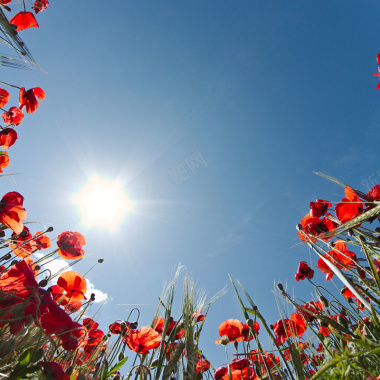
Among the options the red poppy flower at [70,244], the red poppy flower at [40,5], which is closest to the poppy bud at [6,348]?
the red poppy flower at [70,244]

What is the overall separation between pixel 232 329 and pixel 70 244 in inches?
59.1

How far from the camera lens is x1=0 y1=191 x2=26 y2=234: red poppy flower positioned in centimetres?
141

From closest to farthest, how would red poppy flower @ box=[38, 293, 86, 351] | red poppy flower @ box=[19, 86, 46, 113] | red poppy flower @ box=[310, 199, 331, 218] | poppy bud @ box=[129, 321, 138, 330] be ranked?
red poppy flower @ box=[38, 293, 86, 351] < poppy bud @ box=[129, 321, 138, 330] < red poppy flower @ box=[310, 199, 331, 218] < red poppy flower @ box=[19, 86, 46, 113]

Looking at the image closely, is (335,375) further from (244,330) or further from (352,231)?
(244,330)

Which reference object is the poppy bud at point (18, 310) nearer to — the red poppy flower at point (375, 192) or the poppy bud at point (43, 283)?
the poppy bud at point (43, 283)

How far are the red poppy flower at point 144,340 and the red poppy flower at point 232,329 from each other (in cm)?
76

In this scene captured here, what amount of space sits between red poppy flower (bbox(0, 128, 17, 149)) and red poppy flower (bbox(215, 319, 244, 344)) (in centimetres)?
252

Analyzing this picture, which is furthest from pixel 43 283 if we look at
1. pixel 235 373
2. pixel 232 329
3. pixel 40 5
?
pixel 40 5

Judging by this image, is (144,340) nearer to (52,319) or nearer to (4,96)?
(52,319)

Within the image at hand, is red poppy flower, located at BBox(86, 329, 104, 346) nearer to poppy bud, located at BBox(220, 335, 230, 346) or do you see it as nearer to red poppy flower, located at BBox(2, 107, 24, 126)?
poppy bud, located at BBox(220, 335, 230, 346)

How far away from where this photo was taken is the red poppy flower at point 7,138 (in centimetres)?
228

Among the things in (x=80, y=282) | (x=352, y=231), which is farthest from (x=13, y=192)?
(x=352, y=231)

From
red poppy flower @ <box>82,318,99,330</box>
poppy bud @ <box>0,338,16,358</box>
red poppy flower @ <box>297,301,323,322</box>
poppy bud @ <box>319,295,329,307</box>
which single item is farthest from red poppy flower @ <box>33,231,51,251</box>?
poppy bud @ <box>319,295,329,307</box>

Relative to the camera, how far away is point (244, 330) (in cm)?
199
